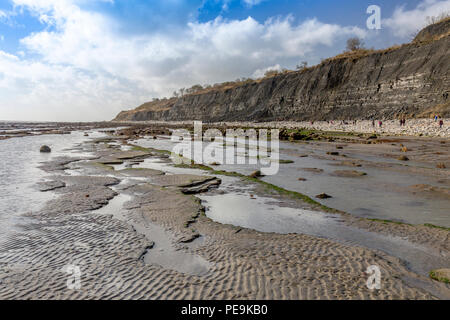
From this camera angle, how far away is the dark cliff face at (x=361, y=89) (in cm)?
4216

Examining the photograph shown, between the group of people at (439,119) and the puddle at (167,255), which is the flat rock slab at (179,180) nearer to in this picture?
the puddle at (167,255)

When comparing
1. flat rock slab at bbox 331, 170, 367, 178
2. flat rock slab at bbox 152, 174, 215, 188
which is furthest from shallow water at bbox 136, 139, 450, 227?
flat rock slab at bbox 152, 174, 215, 188

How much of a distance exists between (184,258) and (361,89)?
5841 centimetres

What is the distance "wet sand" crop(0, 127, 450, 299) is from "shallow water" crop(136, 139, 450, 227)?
1.15 meters

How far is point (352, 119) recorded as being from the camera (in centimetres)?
5172

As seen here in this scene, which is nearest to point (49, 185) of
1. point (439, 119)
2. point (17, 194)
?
point (17, 194)

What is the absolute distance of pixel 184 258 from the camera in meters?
6.02

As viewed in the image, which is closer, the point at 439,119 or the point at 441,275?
the point at 441,275

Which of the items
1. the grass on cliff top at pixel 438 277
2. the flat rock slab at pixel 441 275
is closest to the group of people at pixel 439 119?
the flat rock slab at pixel 441 275

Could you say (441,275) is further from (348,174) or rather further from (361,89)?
(361,89)

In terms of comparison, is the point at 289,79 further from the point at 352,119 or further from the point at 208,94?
the point at 208,94

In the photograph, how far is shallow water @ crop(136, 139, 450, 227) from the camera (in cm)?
884

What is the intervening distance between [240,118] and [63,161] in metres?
68.7

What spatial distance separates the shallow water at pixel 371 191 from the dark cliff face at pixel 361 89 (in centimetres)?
3091
